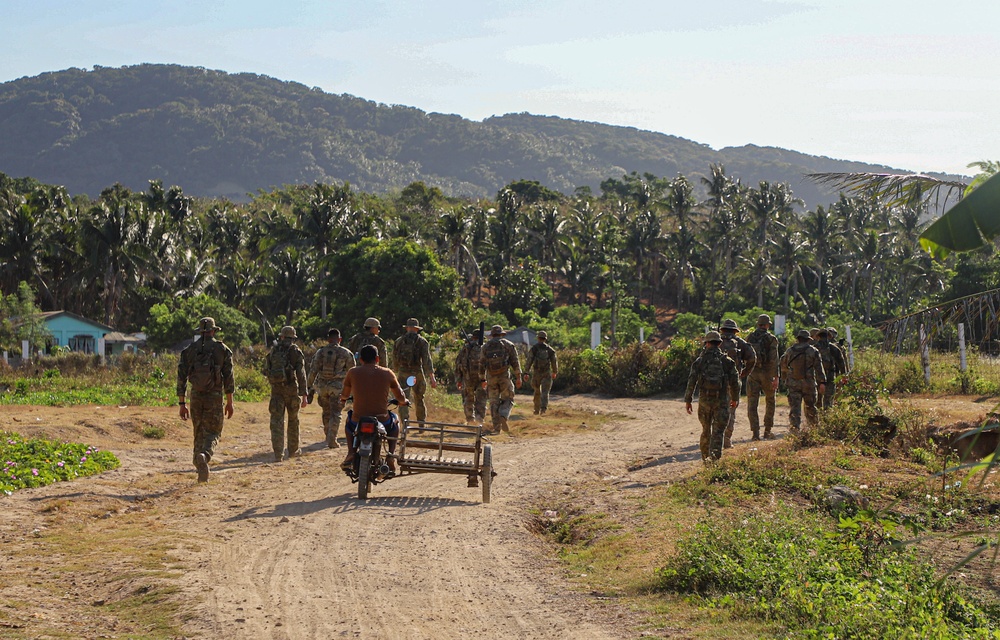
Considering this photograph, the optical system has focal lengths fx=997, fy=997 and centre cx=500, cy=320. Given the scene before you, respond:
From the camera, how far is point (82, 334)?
188ft

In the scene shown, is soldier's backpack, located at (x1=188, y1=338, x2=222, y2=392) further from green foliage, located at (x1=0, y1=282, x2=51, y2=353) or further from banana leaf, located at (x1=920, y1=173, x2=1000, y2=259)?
green foliage, located at (x1=0, y1=282, x2=51, y2=353)

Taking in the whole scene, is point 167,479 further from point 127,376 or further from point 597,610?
point 127,376

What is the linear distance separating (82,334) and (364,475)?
51.2 m

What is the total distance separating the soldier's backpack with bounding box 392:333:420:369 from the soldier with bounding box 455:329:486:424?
5.37 feet

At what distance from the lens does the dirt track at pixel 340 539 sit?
276 inches

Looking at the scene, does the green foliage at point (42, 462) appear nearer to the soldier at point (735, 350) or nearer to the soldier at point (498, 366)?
the soldier at point (498, 366)

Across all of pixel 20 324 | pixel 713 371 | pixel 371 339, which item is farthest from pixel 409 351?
pixel 20 324

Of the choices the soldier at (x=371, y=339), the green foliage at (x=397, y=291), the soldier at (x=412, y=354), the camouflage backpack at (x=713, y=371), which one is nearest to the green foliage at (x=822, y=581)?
the camouflage backpack at (x=713, y=371)

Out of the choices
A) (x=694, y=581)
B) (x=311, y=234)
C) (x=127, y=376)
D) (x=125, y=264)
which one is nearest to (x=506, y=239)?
(x=311, y=234)

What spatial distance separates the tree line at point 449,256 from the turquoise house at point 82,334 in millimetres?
2101

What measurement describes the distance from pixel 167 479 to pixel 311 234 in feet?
152

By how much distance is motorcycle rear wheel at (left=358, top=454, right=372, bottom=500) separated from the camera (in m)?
11.2

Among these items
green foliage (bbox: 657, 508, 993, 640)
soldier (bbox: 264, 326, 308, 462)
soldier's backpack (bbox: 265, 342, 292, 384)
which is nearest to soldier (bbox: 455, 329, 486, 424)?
soldier (bbox: 264, 326, 308, 462)

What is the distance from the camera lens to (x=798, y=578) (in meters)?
7.19
